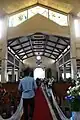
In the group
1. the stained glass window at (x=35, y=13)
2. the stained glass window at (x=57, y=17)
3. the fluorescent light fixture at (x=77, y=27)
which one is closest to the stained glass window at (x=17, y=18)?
the stained glass window at (x=35, y=13)

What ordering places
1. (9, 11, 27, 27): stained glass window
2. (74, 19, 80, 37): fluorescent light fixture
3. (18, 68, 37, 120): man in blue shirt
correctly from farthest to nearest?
(9, 11, 27, 27): stained glass window, (74, 19, 80, 37): fluorescent light fixture, (18, 68, 37, 120): man in blue shirt

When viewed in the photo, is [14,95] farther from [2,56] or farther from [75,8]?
[75,8]

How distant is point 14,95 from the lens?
26.4 ft

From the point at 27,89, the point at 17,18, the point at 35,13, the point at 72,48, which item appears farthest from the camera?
the point at 17,18

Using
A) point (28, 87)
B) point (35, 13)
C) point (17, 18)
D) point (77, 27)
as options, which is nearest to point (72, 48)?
point (77, 27)

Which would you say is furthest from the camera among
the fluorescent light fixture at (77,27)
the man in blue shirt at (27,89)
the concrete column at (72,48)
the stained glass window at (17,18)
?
the stained glass window at (17,18)

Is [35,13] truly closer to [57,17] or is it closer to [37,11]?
[37,11]

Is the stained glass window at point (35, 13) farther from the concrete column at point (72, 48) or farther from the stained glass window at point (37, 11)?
the concrete column at point (72, 48)

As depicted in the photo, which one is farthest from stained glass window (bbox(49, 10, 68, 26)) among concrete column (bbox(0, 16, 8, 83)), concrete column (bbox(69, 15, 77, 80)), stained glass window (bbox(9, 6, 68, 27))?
concrete column (bbox(0, 16, 8, 83))

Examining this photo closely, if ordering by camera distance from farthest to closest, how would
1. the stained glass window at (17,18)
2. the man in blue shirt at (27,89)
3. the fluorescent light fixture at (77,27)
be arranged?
the stained glass window at (17,18) → the fluorescent light fixture at (77,27) → the man in blue shirt at (27,89)

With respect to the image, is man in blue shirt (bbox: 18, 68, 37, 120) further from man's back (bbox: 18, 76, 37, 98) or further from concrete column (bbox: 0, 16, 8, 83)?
concrete column (bbox: 0, 16, 8, 83)

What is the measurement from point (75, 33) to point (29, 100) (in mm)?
10451

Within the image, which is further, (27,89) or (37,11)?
(37,11)

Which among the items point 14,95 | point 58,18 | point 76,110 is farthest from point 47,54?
point 76,110
